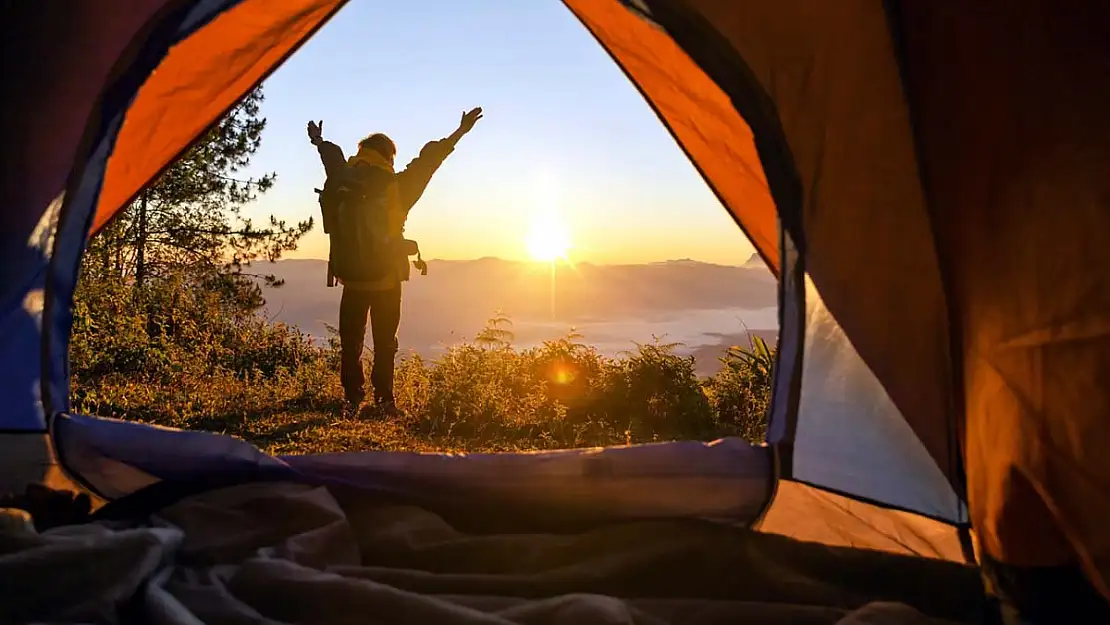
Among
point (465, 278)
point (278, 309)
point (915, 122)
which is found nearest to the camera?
point (915, 122)

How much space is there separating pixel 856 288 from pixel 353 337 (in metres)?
3.23

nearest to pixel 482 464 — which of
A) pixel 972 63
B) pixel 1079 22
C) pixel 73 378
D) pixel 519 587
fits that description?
pixel 519 587

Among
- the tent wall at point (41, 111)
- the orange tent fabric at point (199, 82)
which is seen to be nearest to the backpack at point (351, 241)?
the orange tent fabric at point (199, 82)

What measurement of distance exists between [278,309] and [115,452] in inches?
205

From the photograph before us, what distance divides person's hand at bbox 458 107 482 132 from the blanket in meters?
2.42

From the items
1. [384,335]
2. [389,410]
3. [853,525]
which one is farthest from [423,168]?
[853,525]

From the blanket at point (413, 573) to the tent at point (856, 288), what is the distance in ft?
0.42

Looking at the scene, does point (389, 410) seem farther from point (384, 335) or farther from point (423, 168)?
point (423, 168)

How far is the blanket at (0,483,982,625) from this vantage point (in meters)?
1.26

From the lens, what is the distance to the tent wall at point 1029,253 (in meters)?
1.32

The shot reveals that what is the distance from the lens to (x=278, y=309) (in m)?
6.92

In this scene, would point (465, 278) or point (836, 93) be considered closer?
point (836, 93)

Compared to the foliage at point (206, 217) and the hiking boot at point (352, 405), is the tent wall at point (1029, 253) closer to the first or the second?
the hiking boot at point (352, 405)

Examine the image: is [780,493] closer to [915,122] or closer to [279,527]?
[915,122]
